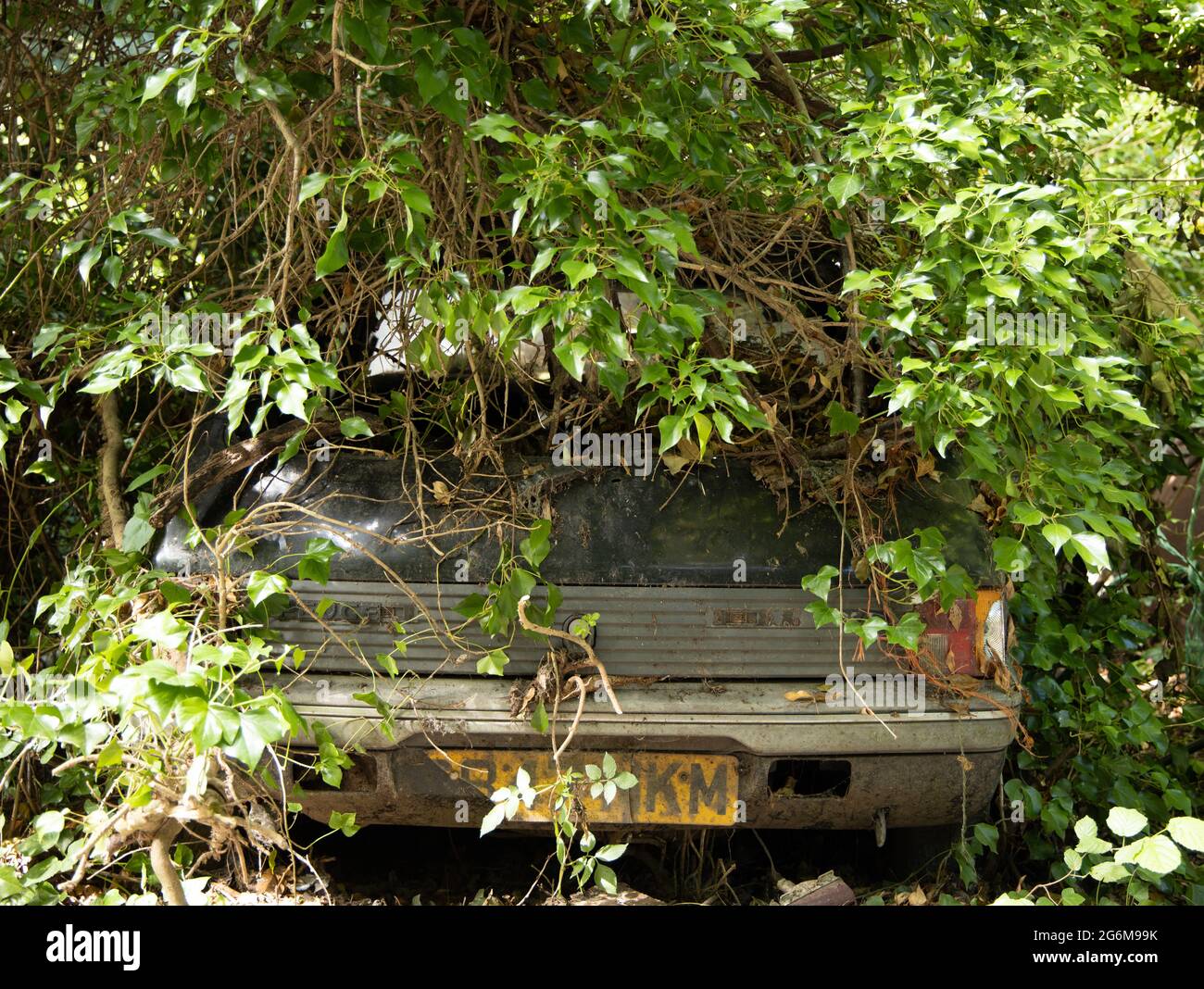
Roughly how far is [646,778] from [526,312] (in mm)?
1255

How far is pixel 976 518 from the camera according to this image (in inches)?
128

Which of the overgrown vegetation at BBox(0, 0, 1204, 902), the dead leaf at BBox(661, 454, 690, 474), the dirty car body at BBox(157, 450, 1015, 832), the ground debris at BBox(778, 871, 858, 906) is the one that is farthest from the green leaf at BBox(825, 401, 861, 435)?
the ground debris at BBox(778, 871, 858, 906)

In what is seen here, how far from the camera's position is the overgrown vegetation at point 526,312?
253 cm

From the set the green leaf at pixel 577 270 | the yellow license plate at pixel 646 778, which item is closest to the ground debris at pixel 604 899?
the yellow license plate at pixel 646 778

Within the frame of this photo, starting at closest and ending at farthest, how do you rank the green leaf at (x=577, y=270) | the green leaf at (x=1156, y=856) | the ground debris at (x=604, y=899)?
the green leaf at (x=577, y=270) → the green leaf at (x=1156, y=856) → the ground debris at (x=604, y=899)

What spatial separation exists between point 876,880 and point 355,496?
206 centimetres

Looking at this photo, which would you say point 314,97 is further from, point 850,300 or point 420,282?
point 850,300

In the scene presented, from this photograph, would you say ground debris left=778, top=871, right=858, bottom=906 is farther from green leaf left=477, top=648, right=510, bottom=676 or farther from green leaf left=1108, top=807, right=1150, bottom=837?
green leaf left=477, top=648, right=510, bottom=676

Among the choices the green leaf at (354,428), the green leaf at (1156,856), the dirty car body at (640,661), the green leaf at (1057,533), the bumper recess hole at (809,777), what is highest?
the green leaf at (354,428)

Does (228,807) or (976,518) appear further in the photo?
(976,518)

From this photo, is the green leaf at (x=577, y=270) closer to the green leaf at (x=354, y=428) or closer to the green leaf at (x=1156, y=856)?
the green leaf at (x=354, y=428)

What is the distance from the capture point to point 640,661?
301cm

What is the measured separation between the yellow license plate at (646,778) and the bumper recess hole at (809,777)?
0.46 feet
